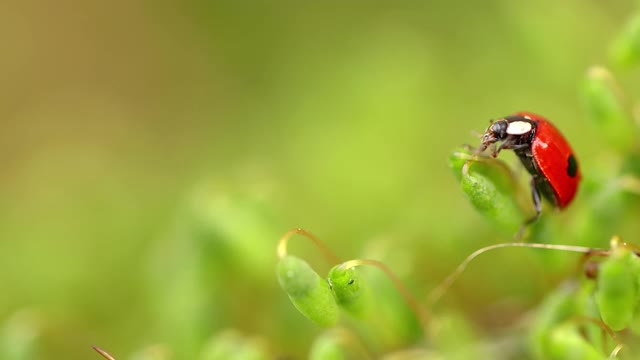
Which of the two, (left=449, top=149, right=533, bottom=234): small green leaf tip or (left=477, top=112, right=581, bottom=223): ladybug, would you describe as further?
(left=477, top=112, right=581, bottom=223): ladybug

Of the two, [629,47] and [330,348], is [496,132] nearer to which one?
[629,47]

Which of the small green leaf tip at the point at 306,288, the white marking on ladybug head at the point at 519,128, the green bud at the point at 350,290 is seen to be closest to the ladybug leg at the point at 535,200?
the white marking on ladybug head at the point at 519,128

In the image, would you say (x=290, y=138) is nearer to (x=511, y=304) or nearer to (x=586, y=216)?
(x=511, y=304)

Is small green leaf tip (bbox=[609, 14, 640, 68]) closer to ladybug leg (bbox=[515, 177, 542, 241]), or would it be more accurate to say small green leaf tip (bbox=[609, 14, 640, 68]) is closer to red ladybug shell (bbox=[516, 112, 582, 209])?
red ladybug shell (bbox=[516, 112, 582, 209])

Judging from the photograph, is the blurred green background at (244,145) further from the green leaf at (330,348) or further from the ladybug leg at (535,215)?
the green leaf at (330,348)

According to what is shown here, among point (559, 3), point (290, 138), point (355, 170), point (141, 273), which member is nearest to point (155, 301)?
point (141, 273)

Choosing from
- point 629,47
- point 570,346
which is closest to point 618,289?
point 570,346

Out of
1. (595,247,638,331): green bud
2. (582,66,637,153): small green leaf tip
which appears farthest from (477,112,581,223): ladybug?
(595,247,638,331): green bud
